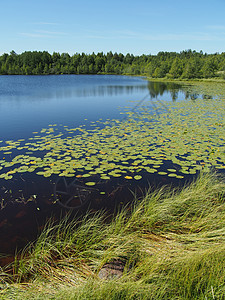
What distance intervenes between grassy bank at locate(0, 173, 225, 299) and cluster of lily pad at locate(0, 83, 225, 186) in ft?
5.88

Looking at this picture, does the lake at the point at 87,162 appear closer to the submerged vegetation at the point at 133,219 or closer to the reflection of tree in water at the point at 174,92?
the submerged vegetation at the point at 133,219

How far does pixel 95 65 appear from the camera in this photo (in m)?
124

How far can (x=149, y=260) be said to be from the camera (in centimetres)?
260

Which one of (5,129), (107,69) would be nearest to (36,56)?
(107,69)

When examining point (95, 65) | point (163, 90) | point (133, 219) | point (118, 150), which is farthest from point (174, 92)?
point (95, 65)

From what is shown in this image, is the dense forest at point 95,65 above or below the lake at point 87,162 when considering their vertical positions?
above

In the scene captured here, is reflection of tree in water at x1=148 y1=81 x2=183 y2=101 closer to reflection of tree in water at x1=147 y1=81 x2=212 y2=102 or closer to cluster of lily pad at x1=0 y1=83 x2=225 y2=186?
reflection of tree in water at x1=147 y1=81 x2=212 y2=102

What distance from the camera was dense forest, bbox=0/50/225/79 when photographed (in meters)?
56.7

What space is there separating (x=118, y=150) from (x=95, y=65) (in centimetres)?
12622

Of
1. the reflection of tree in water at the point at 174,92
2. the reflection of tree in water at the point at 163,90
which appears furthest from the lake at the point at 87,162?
the reflection of tree in water at the point at 163,90

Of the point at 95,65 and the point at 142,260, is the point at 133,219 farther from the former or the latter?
the point at 95,65

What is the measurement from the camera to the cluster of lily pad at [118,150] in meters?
5.89

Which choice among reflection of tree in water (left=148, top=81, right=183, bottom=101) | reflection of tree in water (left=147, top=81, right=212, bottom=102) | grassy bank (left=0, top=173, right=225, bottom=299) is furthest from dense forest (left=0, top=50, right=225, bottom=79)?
grassy bank (left=0, top=173, right=225, bottom=299)

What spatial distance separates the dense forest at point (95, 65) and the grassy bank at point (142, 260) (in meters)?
57.9
